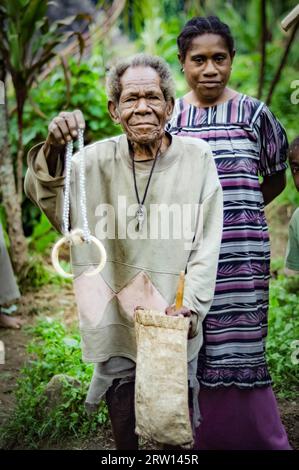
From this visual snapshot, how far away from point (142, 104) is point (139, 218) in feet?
1.38

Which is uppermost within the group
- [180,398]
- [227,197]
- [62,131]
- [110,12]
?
[110,12]

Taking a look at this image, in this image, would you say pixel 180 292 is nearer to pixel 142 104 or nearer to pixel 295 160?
pixel 142 104

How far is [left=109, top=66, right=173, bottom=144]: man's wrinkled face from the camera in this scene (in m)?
2.34

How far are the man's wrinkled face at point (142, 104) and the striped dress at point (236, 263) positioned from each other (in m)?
0.46

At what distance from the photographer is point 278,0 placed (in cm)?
1109

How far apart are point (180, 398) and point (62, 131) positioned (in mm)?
973

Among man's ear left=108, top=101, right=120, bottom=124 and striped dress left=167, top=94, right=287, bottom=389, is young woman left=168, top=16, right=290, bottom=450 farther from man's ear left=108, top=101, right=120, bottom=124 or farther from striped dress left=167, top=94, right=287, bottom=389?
man's ear left=108, top=101, right=120, bottom=124

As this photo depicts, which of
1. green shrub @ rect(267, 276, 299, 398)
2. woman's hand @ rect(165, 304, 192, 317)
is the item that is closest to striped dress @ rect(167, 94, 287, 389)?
woman's hand @ rect(165, 304, 192, 317)

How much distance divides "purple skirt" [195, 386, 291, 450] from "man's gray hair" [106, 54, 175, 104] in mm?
1291

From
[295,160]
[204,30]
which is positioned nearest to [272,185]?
[295,160]

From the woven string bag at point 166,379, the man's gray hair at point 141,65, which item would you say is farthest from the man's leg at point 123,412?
the man's gray hair at point 141,65

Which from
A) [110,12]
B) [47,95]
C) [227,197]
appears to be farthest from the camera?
[110,12]

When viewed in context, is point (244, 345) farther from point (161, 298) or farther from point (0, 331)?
point (0, 331)
